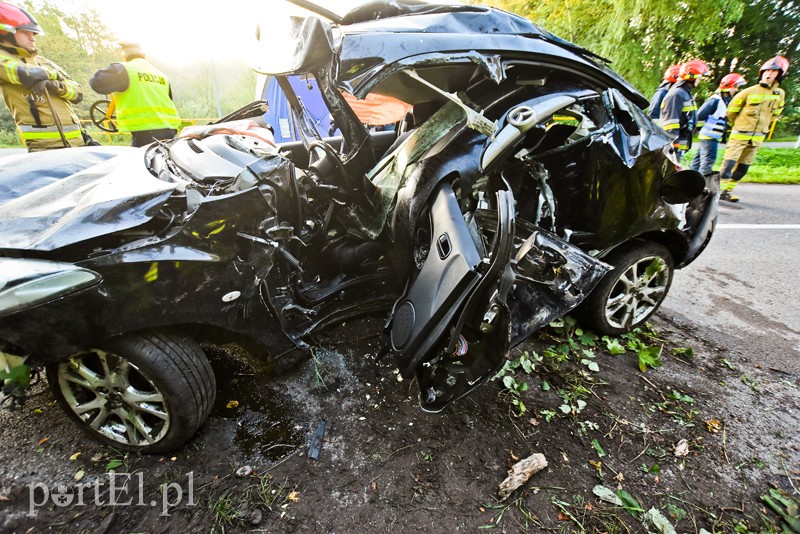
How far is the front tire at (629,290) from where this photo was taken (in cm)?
245

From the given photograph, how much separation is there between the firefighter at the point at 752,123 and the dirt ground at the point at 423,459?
5.87 metres

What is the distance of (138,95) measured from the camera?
4.55 metres

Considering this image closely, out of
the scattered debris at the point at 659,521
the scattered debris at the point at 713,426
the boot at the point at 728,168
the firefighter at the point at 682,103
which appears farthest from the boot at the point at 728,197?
the scattered debris at the point at 659,521

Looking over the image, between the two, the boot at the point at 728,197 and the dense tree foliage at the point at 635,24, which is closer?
the boot at the point at 728,197

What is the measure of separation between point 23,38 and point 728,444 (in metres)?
6.85

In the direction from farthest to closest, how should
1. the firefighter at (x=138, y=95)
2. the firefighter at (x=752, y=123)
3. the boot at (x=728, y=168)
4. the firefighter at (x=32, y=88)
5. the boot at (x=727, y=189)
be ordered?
the boot at (x=728, y=168), the firefighter at (x=752, y=123), the boot at (x=727, y=189), the firefighter at (x=138, y=95), the firefighter at (x=32, y=88)

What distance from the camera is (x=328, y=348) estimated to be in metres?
2.43

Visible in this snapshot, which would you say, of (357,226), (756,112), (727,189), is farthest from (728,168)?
(357,226)

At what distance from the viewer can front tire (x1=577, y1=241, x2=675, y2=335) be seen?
2449mm

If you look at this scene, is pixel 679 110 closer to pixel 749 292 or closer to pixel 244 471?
pixel 749 292

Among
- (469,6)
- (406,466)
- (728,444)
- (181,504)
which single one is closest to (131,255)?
(181,504)

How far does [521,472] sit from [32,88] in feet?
18.8

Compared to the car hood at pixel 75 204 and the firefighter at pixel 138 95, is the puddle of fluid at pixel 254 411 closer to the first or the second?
the car hood at pixel 75 204
